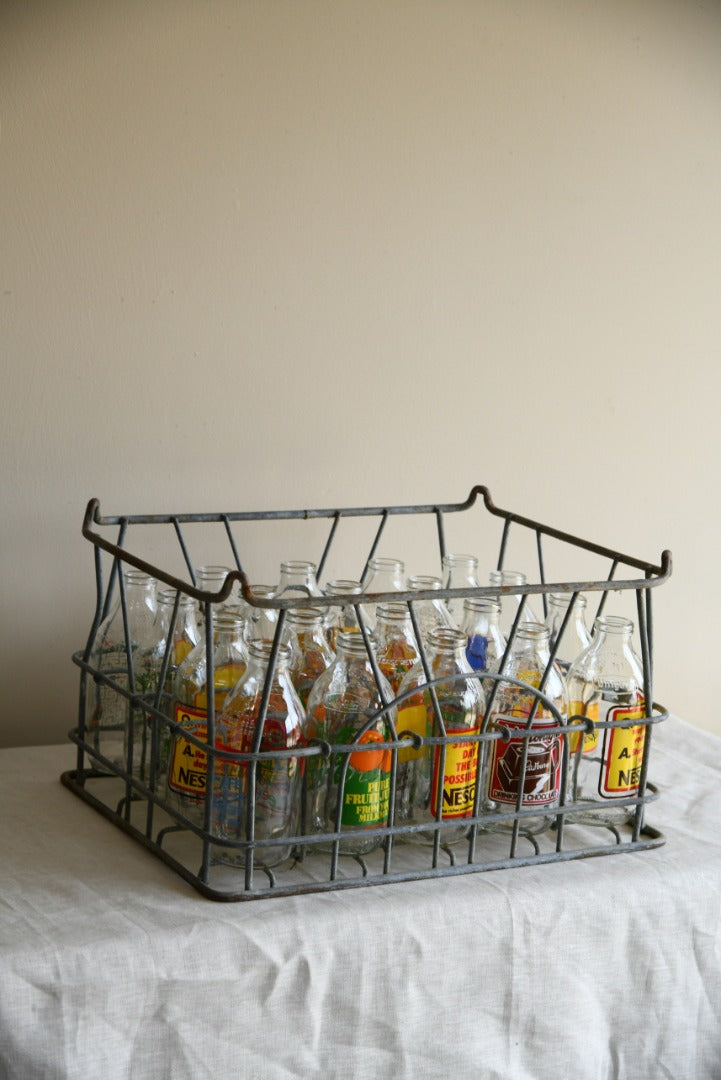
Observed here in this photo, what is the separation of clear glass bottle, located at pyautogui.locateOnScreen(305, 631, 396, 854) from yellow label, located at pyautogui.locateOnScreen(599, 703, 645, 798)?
0.61 ft

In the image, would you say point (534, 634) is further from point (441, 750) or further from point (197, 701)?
point (197, 701)

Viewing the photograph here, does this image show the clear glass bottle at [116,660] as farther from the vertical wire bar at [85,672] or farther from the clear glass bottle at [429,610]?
the clear glass bottle at [429,610]

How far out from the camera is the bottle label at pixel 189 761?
0.92 m

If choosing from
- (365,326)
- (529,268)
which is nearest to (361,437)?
(365,326)

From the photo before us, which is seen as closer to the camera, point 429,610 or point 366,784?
point 366,784

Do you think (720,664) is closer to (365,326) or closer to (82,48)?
(365,326)

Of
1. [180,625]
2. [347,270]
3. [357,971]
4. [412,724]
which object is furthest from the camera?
[347,270]

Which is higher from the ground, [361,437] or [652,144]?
[652,144]

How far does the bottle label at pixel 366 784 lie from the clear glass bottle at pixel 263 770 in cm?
3

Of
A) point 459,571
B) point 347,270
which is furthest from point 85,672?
point 347,270

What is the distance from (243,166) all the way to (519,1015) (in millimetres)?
888

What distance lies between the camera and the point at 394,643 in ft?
3.36

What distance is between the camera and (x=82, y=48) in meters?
1.22

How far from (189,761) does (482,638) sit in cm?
29
